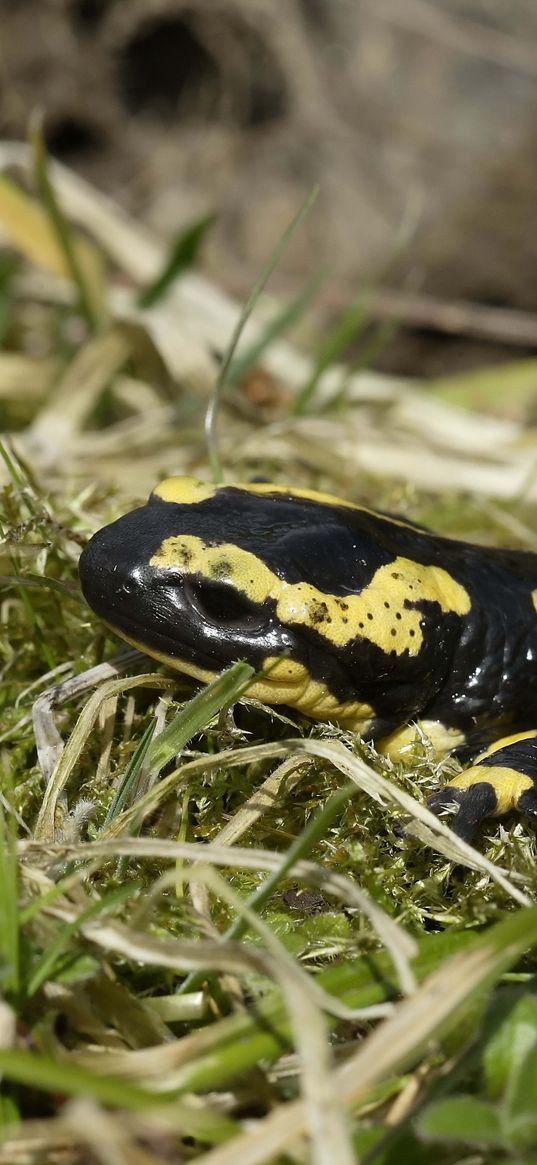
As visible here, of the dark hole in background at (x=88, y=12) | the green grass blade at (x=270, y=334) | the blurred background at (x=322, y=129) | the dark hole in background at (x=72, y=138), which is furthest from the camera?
the dark hole in background at (x=72, y=138)

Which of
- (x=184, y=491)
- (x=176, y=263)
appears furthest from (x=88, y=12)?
(x=184, y=491)

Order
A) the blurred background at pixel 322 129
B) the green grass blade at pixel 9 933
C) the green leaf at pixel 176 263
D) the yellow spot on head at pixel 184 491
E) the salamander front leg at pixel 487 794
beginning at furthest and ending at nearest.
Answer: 1. the blurred background at pixel 322 129
2. the green leaf at pixel 176 263
3. the yellow spot on head at pixel 184 491
4. the salamander front leg at pixel 487 794
5. the green grass blade at pixel 9 933

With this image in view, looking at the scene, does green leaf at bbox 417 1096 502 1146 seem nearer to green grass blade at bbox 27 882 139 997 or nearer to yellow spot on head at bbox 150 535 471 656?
green grass blade at bbox 27 882 139 997

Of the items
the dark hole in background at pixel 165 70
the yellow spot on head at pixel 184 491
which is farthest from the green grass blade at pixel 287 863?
the dark hole in background at pixel 165 70

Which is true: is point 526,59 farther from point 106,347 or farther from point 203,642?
Result: point 203,642

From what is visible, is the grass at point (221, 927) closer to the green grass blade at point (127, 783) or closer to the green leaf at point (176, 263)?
the green grass blade at point (127, 783)

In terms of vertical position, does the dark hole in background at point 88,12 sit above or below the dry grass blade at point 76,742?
above
